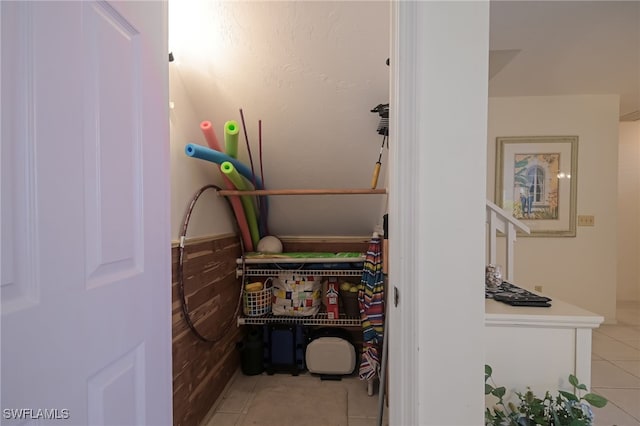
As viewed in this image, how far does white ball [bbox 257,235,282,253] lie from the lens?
2.35 metres

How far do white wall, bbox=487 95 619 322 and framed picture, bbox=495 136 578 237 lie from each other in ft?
0.24

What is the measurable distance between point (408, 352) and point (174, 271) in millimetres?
1182

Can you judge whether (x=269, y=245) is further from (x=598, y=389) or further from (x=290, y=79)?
(x=598, y=389)

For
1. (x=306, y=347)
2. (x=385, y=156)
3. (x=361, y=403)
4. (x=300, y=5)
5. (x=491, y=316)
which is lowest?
(x=361, y=403)

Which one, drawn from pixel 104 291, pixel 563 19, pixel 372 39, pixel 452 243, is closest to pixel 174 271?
pixel 104 291

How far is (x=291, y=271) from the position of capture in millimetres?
2271

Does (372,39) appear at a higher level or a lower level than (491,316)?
higher

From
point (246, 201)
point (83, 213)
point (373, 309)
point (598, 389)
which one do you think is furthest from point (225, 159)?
point (598, 389)

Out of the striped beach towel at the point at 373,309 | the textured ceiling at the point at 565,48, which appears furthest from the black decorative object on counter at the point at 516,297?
the textured ceiling at the point at 565,48

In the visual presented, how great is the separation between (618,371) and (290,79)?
3032 mm

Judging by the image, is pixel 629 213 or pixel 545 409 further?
pixel 629 213

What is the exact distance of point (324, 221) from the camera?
8.23ft

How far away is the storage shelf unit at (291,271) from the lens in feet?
7.22

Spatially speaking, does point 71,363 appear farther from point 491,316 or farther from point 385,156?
point 385,156
